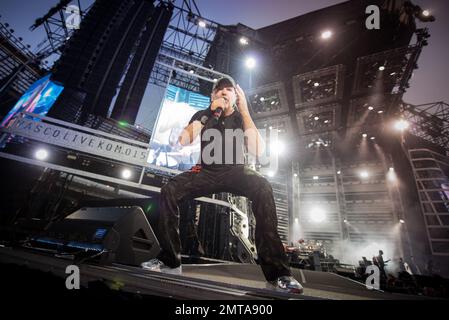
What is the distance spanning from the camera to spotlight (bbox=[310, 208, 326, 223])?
15195mm

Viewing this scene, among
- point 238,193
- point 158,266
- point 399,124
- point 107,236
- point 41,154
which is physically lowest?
point 158,266

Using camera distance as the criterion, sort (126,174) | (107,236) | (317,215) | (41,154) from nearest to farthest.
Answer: (107,236), (41,154), (126,174), (317,215)

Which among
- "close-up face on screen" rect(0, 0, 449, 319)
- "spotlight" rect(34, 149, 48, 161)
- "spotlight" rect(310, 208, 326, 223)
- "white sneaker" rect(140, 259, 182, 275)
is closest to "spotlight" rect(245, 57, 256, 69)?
"close-up face on screen" rect(0, 0, 449, 319)

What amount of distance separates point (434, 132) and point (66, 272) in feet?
73.9

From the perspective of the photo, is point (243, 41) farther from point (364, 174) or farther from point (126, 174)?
point (364, 174)

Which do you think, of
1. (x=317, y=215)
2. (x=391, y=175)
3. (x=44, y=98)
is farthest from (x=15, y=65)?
(x=391, y=175)

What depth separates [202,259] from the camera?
13.6ft

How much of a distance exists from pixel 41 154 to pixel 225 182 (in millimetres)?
4943

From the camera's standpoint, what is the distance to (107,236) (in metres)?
1.85

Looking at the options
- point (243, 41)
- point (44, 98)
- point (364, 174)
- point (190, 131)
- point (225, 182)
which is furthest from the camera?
point (364, 174)

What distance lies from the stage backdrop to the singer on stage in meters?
2.23

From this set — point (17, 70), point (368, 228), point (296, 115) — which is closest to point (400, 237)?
point (368, 228)
